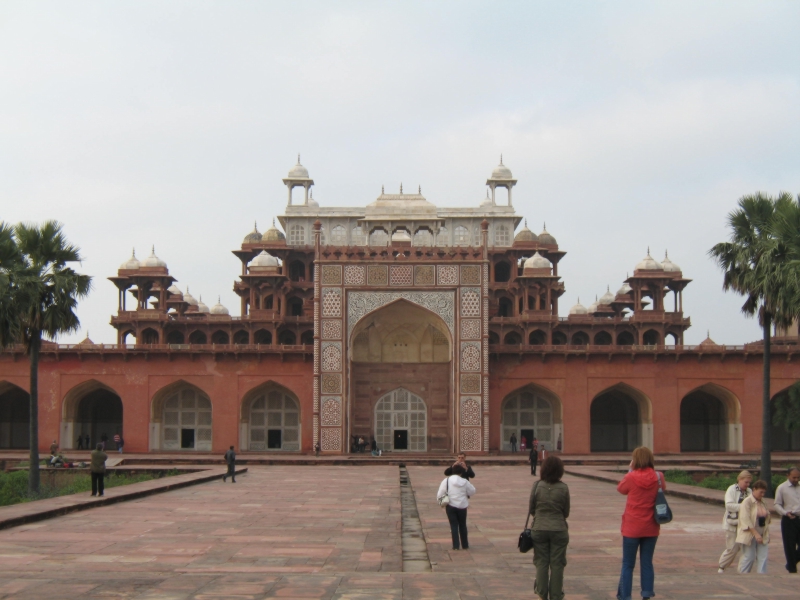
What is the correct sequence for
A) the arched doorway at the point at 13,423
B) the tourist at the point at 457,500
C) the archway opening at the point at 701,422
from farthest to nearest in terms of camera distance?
the arched doorway at the point at 13,423, the archway opening at the point at 701,422, the tourist at the point at 457,500

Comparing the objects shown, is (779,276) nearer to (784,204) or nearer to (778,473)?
(784,204)

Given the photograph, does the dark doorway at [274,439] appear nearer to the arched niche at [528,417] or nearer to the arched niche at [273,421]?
the arched niche at [273,421]

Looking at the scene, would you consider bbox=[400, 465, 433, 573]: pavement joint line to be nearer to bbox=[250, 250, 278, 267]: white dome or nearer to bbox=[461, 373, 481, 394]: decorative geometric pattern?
bbox=[461, 373, 481, 394]: decorative geometric pattern

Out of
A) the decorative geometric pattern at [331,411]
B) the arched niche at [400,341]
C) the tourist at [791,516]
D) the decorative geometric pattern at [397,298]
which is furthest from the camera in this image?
the arched niche at [400,341]

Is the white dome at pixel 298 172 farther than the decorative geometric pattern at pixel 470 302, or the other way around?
the white dome at pixel 298 172

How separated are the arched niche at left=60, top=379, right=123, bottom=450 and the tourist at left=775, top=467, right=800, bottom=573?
28307 millimetres

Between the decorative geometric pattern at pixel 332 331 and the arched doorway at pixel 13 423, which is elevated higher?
the decorative geometric pattern at pixel 332 331

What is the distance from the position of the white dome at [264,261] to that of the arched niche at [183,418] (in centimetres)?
687

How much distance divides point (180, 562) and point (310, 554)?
1300mm

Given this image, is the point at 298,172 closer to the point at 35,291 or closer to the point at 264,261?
the point at 264,261

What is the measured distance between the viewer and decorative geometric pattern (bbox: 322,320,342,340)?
3162cm

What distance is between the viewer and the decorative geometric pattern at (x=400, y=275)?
105 ft

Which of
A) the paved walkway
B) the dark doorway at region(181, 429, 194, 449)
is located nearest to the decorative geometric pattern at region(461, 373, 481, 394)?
the dark doorway at region(181, 429, 194, 449)

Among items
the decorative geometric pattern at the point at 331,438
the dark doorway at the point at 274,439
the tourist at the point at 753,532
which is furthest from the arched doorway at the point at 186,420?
the tourist at the point at 753,532
